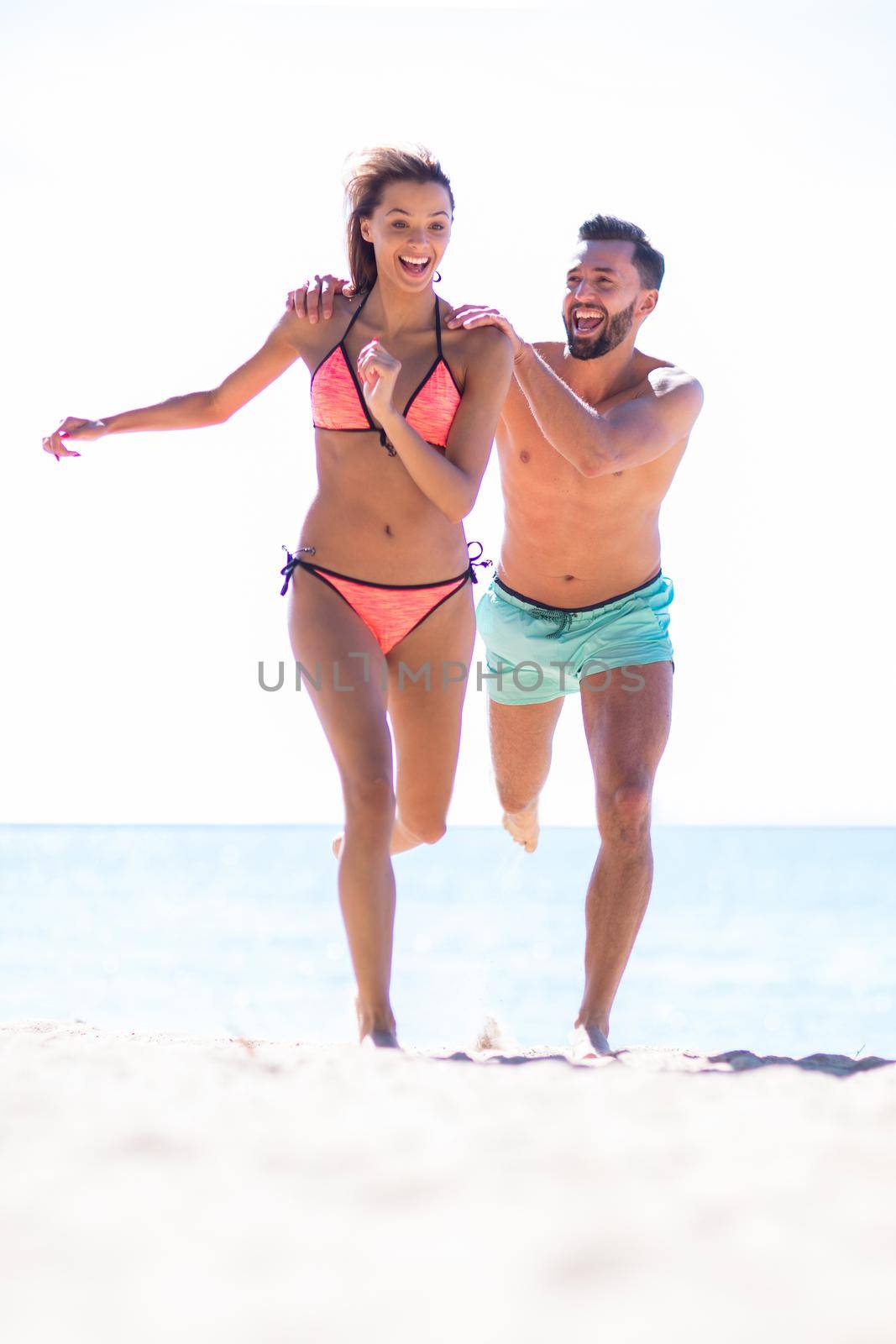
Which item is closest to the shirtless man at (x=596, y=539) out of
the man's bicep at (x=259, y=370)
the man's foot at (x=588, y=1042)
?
the man's foot at (x=588, y=1042)

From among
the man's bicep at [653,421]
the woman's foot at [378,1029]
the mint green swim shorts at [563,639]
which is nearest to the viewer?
the woman's foot at [378,1029]

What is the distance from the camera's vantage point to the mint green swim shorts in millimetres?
4996

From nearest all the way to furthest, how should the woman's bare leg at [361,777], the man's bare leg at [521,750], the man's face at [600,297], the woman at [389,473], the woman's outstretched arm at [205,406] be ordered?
1. the woman's bare leg at [361,777]
2. the woman at [389,473]
3. the woman's outstretched arm at [205,406]
4. the man's face at [600,297]
5. the man's bare leg at [521,750]


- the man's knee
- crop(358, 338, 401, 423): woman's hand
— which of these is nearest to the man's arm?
crop(358, 338, 401, 423): woman's hand

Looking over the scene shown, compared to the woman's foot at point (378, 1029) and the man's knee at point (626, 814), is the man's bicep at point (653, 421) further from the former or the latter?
the woman's foot at point (378, 1029)

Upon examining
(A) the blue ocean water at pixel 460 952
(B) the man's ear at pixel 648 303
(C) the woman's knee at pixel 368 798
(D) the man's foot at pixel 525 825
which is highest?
(B) the man's ear at pixel 648 303

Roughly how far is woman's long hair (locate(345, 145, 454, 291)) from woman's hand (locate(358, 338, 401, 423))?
2.02 feet

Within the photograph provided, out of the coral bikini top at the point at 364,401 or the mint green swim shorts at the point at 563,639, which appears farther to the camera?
the mint green swim shorts at the point at 563,639

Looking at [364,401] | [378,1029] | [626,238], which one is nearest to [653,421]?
[626,238]

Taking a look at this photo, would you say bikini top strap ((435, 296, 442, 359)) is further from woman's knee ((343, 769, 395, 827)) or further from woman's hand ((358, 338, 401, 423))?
woman's knee ((343, 769, 395, 827))

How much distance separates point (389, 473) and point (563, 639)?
1.41 m

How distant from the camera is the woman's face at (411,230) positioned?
13.1ft

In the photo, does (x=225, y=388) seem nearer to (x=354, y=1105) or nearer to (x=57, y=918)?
(x=354, y=1105)

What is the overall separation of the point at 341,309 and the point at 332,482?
56 centimetres
